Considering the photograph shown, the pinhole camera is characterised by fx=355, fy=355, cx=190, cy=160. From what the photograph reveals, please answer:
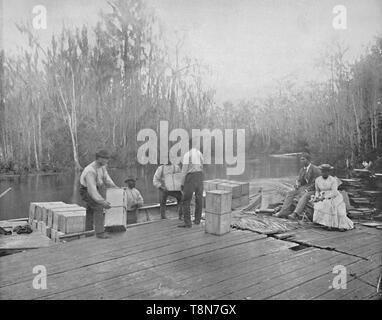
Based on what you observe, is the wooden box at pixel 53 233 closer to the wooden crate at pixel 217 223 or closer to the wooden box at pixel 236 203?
the wooden crate at pixel 217 223

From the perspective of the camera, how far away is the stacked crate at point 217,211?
5008mm

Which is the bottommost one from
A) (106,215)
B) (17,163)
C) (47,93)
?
(106,215)

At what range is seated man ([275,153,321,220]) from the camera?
616cm

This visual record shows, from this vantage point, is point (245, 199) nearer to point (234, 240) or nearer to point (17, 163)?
point (234, 240)

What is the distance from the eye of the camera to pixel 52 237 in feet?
18.1

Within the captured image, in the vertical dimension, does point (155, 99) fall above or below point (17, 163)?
above

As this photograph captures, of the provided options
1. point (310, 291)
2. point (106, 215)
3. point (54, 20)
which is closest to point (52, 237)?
point (106, 215)

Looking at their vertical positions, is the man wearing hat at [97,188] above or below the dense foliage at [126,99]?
below

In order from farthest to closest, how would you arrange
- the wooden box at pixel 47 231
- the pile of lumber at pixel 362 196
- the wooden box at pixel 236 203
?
the wooden box at pixel 236 203 < the pile of lumber at pixel 362 196 < the wooden box at pixel 47 231

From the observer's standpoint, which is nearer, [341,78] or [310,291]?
[310,291]

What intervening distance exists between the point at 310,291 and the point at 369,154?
4.31m

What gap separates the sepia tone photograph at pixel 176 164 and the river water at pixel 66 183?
0.05m

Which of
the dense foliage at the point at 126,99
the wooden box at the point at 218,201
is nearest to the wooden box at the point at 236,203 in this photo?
the dense foliage at the point at 126,99

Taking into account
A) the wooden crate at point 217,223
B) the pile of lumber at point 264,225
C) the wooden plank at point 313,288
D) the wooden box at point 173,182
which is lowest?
the wooden plank at point 313,288
